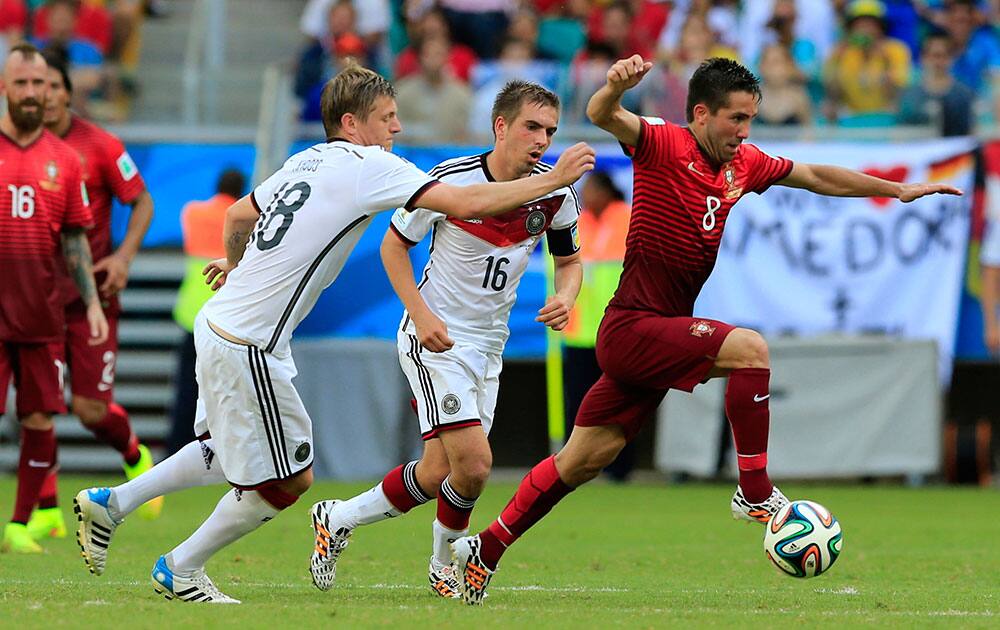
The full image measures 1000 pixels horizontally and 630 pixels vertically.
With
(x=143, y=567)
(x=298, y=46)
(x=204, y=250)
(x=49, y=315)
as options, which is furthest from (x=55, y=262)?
(x=298, y=46)

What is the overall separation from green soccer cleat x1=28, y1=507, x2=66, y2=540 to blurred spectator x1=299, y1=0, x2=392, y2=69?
8.16 meters

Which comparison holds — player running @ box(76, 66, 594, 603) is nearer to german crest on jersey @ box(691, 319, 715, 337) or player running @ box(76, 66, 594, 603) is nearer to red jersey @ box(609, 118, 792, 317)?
red jersey @ box(609, 118, 792, 317)

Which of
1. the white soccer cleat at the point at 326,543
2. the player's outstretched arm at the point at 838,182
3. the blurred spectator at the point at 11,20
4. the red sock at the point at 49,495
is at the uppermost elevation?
the blurred spectator at the point at 11,20

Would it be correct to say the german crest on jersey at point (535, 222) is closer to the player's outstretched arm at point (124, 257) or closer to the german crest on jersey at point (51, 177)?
the german crest on jersey at point (51, 177)

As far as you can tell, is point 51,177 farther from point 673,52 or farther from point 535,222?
point 673,52

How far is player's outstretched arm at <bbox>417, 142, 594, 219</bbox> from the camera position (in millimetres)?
6492

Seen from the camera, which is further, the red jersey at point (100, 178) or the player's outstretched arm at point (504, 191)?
the red jersey at point (100, 178)

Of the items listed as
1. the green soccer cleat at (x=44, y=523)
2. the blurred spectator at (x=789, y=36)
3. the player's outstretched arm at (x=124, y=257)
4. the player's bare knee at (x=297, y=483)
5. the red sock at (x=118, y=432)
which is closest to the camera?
the player's bare knee at (x=297, y=483)

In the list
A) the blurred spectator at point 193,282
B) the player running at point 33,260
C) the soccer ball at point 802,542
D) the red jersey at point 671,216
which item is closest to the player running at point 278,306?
the red jersey at point 671,216

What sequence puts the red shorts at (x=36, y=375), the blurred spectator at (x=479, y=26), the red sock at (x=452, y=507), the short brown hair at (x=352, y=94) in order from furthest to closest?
the blurred spectator at (x=479, y=26) → the red shorts at (x=36, y=375) → the red sock at (x=452, y=507) → the short brown hair at (x=352, y=94)

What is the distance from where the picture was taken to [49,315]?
9750 mm

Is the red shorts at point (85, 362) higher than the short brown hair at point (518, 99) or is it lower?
lower

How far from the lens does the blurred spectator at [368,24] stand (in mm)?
17594

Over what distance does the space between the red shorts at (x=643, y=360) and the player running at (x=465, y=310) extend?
31 centimetres
